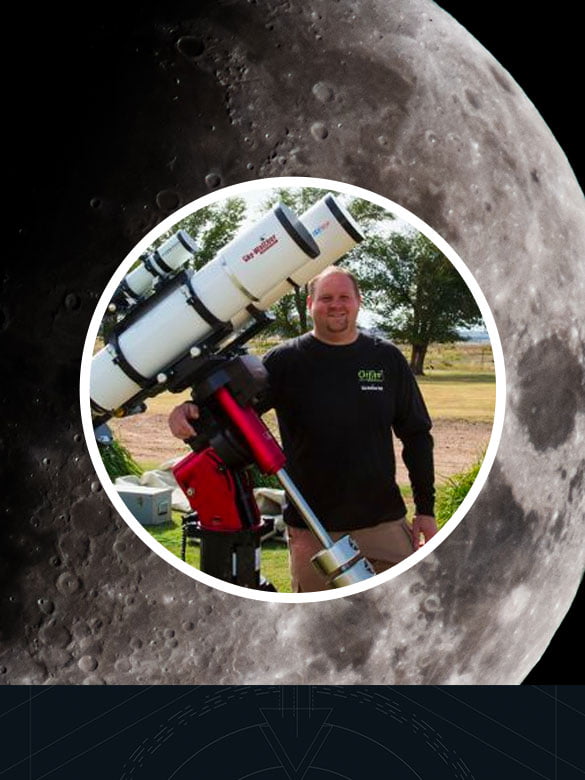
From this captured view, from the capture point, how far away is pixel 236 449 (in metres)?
4.66

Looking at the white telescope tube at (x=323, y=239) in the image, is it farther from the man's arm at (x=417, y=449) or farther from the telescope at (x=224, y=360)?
the man's arm at (x=417, y=449)

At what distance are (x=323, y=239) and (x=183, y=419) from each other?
0.82 metres

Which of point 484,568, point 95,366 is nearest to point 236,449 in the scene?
point 95,366

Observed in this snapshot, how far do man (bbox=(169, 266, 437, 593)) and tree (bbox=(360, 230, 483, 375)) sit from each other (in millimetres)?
79

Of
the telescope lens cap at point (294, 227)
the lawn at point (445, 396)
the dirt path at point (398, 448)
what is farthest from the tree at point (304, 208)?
the dirt path at point (398, 448)

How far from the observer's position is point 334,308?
4660mm

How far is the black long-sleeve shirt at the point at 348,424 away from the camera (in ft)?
15.3

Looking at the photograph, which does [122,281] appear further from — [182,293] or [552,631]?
[552,631]

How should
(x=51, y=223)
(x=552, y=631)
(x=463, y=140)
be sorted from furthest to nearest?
1. (x=552, y=631)
2. (x=463, y=140)
3. (x=51, y=223)

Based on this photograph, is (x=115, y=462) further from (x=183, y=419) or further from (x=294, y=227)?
(x=294, y=227)

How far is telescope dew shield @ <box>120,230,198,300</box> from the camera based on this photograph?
4.34m

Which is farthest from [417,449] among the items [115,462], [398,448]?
[115,462]

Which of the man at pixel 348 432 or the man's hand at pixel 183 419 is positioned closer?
the man's hand at pixel 183 419

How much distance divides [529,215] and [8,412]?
206cm
